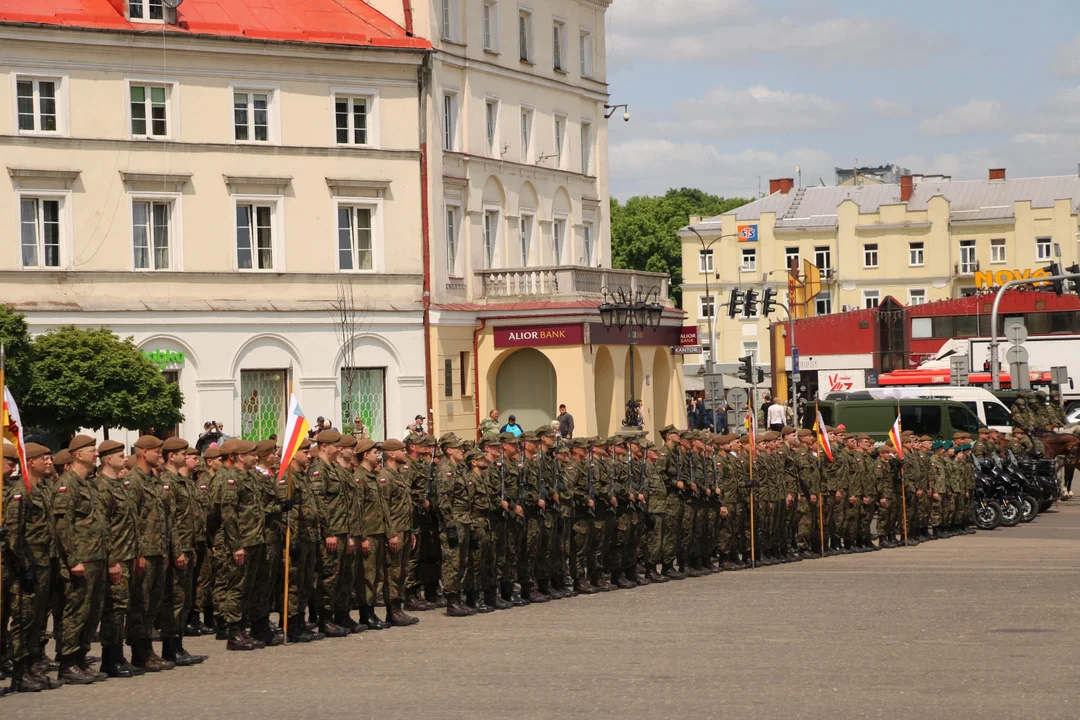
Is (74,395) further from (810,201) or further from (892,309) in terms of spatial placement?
(810,201)

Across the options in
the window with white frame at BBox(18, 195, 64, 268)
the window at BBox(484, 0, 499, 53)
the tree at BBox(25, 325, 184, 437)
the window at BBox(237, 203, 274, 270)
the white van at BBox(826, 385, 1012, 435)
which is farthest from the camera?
the window at BBox(484, 0, 499, 53)

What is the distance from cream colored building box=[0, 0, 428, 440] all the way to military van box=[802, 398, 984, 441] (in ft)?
35.5

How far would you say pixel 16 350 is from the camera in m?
34.5

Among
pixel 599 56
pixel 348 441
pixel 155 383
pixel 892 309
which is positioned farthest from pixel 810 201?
pixel 348 441

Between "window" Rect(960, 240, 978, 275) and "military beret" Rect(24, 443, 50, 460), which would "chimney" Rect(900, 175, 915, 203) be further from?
"military beret" Rect(24, 443, 50, 460)

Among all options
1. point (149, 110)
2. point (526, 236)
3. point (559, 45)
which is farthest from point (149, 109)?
point (559, 45)

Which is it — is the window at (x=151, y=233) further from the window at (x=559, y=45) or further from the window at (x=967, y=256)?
the window at (x=967, y=256)

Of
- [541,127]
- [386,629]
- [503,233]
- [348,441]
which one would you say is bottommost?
[386,629]

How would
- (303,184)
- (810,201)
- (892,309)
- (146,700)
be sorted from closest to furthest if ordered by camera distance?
(146,700) < (303,184) < (892,309) < (810,201)

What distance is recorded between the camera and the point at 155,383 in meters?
36.4

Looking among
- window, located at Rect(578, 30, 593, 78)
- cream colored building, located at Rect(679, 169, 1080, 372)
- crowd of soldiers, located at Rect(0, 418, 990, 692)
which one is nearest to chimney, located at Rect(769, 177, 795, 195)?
cream colored building, located at Rect(679, 169, 1080, 372)

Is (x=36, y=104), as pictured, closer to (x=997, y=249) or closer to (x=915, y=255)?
(x=915, y=255)

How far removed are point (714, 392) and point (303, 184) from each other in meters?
11.0

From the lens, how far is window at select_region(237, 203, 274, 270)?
138ft
